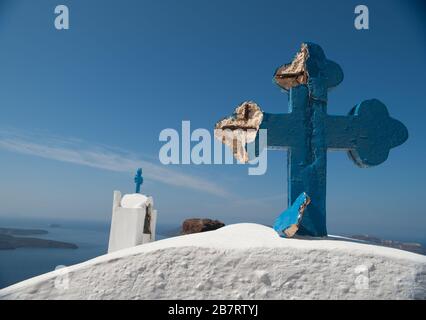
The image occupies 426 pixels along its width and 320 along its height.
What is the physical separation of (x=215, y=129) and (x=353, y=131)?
2012 mm

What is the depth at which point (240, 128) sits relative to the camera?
14.9 ft

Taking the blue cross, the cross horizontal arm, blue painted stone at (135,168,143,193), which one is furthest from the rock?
the cross horizontal arm

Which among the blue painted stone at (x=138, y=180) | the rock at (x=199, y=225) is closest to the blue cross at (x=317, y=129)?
the blue painted stone at (x=138, y=180)

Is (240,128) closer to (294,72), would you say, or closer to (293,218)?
(294,72)

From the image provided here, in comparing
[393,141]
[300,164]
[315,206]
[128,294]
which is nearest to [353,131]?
[393,141]

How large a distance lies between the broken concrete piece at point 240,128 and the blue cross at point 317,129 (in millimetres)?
172

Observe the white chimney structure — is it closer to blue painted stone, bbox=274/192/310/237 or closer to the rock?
the rock

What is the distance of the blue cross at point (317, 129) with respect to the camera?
4570 millimetres

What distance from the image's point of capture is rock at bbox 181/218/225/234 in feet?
39.1

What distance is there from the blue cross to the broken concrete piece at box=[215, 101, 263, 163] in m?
0.17

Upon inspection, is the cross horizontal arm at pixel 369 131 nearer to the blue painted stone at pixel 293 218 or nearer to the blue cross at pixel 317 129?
the blue cross at pixel 317 129

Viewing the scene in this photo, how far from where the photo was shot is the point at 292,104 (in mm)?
4672

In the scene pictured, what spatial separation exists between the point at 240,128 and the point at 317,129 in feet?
3.71
